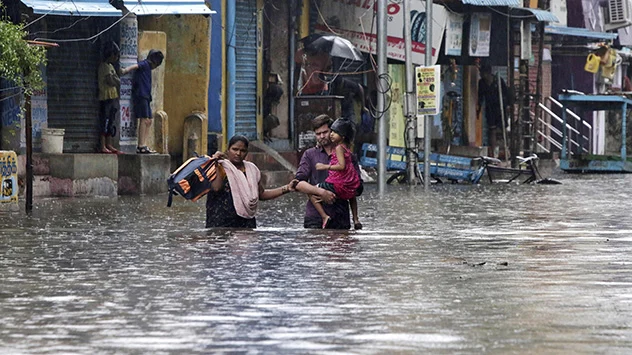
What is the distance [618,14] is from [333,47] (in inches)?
999

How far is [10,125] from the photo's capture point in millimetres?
23578

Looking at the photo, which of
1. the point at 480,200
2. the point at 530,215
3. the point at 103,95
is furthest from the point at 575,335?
the point at 103,95

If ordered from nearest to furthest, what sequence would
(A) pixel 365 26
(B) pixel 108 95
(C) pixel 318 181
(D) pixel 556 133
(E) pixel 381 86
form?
1. (C) pixel 318 181
2. (B) pixel 108 95
3. (E) pixel 381 86
4. (A) pixel 365 26
5. (D) pixel 556 133

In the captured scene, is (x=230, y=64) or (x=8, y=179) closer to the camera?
(x=8, y=179)

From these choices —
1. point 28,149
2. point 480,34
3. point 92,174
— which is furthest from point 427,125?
point 480,34

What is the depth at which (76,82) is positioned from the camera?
25.5 meters

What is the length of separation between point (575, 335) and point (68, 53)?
Answer: 18.5 m

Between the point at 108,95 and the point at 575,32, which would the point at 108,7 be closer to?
the point at 108,95

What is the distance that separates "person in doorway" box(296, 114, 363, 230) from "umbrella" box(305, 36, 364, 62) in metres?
16.5

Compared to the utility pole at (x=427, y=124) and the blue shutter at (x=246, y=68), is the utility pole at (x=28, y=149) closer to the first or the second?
the utility pole at (x=427, y=124)

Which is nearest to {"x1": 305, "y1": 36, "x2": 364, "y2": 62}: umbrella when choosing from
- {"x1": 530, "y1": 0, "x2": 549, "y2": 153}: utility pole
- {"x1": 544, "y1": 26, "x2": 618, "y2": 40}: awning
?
{"x1": 530, "y1": 0, "x2": 549, "y2": 153}: utility pole

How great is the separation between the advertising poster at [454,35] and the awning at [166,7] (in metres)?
13.8

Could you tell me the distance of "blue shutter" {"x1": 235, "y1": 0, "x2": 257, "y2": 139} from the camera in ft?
102

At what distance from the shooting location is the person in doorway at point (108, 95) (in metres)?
24.9
